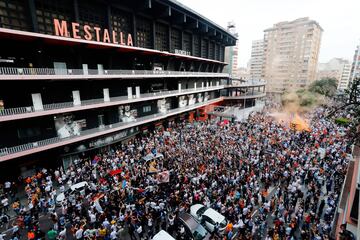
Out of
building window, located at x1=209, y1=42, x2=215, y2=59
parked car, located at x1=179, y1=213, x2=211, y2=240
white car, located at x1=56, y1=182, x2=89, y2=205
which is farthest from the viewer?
building window, located at x1=209, y1=42, x2=215, y2=59

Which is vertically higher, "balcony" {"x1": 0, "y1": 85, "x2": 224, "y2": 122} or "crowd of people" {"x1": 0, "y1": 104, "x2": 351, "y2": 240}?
"balcony" {"x1": 0, "y1": 85, "x2": 224, "y2": 122}

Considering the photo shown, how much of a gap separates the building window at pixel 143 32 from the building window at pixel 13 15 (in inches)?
477

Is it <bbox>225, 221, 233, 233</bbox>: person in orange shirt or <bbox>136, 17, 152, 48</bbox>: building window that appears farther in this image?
<bbox>136, 17, 152, 48</bbox>: building window

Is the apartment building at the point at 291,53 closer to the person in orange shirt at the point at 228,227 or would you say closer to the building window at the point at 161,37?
the building window at the point at 161,37

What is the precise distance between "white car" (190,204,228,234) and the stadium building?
1329 cm

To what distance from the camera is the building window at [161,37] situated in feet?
90.8

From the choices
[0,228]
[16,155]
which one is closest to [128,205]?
[0,228]

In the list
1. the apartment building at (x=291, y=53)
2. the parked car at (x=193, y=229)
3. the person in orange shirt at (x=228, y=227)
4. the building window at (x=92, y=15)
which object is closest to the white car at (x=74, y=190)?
the parked car at (x=193, y=229)

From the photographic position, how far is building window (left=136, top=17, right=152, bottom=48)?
24.4 meters

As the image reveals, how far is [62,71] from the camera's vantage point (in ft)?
53.5

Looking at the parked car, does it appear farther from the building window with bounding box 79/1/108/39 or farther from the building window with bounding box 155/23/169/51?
the building window with bounding box 155/23/169/51

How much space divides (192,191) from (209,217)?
8.47 feet

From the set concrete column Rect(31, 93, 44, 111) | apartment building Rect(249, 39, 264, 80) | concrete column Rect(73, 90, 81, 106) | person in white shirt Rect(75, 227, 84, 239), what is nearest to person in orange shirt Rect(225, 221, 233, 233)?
person in white shirt Rect(75, 227, 84, 239)

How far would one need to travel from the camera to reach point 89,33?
1850cm
